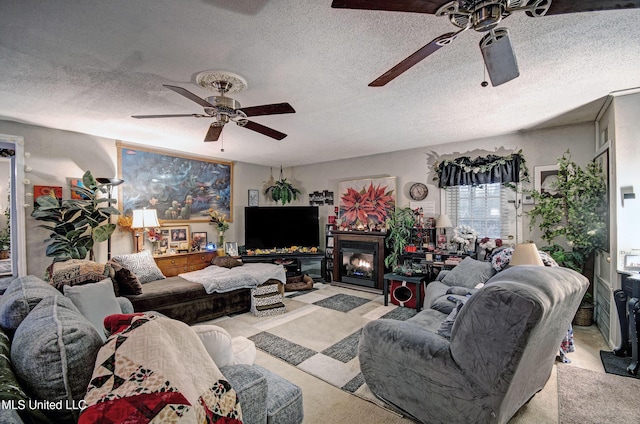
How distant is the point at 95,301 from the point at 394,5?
2.70 m

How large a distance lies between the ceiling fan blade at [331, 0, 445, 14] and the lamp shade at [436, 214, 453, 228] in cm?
370

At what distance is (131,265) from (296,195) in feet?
12.2

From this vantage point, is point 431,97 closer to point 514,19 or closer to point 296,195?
point 514,19

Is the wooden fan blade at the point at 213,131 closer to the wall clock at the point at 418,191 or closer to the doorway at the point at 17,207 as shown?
the doorway at the point at 17,207

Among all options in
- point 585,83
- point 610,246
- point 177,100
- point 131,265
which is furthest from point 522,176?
point 131,265

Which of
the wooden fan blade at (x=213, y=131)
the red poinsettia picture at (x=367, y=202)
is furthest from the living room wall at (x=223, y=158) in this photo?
the wooden fan blade at (x=213, y=131)

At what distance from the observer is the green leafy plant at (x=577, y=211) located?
3357 mm

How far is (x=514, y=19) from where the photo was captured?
174 cm

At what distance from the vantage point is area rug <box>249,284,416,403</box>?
255 cm

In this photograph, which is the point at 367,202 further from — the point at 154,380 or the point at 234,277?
the point at 154,380

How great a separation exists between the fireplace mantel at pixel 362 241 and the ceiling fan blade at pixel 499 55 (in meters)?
3.62

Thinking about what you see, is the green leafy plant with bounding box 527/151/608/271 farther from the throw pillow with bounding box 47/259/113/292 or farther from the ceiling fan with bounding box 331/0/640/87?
the throw pillow with bounding box 47/259/113/292

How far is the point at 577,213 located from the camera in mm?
3492

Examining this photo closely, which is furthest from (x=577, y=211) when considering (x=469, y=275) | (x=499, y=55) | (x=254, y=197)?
(x=254, y=197)
